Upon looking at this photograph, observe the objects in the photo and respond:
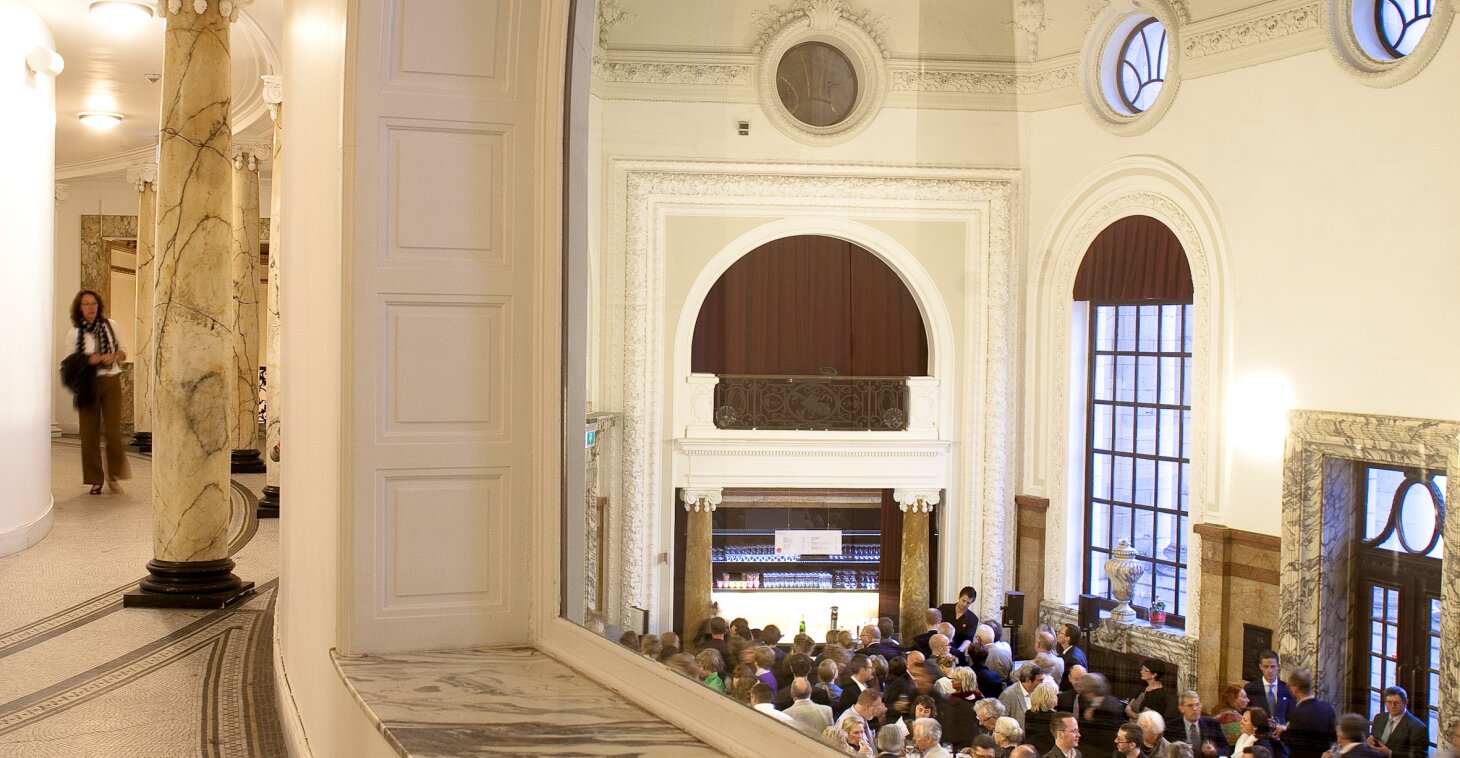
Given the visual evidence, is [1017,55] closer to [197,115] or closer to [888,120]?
[888,120]

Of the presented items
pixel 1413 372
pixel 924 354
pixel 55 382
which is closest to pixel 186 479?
pixel 924 354

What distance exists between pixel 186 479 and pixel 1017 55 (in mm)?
5925

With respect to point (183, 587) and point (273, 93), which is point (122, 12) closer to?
point (273, 93)

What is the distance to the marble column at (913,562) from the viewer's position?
229 cm

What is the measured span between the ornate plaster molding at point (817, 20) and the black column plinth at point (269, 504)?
8757mm

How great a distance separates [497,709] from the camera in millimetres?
3025

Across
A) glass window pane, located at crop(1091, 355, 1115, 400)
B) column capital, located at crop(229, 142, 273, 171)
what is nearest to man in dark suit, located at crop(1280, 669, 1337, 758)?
glass window pane, located at crop(1091, 355, 1115, 400)

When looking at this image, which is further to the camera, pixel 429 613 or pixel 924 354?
pixel 429 613

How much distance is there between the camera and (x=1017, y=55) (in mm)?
2059

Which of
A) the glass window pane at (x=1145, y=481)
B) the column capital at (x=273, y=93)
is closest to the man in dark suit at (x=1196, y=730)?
the glass window pane at (x=1145, y=481)

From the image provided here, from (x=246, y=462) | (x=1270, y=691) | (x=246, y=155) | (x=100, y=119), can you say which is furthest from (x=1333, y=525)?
(x=100, y=119)

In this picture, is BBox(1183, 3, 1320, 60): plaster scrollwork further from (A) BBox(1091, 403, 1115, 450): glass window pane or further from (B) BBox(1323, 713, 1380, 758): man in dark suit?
(B) BBox(1323, 713, 1380, 758): man in dark suit

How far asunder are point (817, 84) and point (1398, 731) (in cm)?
163

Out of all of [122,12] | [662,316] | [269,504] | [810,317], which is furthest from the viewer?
[269,504]
